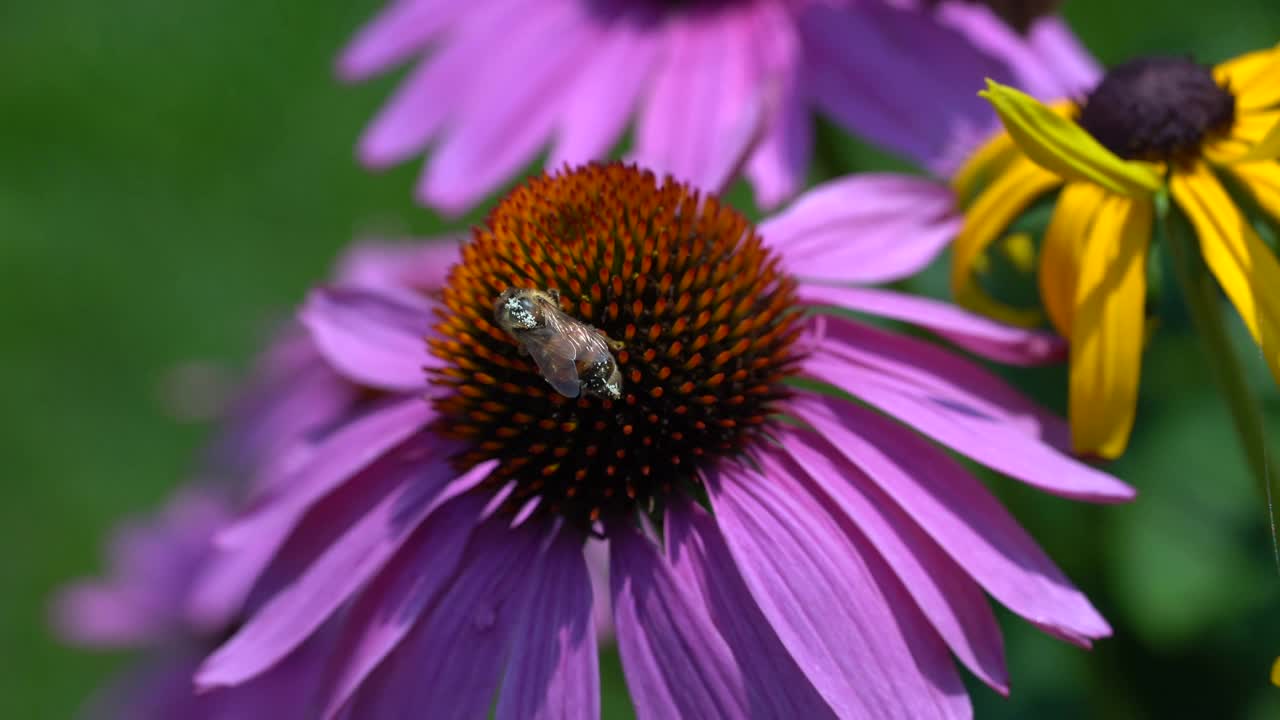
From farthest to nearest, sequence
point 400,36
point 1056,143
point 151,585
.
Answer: point 151,585 → point 400,36 → point 1056,143

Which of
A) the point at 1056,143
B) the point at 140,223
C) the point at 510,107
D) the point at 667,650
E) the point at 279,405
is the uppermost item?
the point at 140,223

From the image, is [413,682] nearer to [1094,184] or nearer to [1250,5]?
[1094,184]

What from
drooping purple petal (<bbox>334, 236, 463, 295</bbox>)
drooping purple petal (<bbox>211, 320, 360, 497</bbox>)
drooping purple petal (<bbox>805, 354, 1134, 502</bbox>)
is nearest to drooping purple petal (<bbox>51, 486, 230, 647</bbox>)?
drooping purple petal (<bbox>211, 320, 360, 497</bbox>)

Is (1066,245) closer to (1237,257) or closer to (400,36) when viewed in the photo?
(1237,257)

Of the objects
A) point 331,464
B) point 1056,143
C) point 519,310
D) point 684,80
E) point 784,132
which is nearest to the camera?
point 1056,143

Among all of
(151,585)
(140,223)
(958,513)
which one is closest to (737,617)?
(958,513)

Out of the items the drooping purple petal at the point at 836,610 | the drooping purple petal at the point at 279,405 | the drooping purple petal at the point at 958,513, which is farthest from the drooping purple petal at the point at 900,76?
the drooping purple petal at the point at 279,405

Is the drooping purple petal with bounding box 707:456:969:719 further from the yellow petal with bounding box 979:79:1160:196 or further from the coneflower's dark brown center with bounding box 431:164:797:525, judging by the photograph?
the yellow petal with bounding box 979:79:1160:196

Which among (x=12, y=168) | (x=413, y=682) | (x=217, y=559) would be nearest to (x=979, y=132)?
(x=413, y=682)
